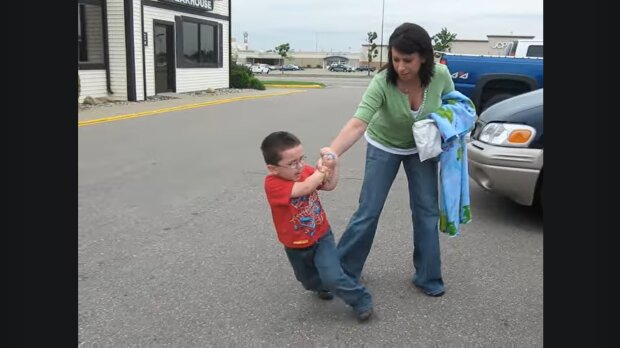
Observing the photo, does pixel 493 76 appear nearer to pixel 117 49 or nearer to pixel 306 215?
pixel 306 215

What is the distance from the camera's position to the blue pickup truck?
10.1 metres

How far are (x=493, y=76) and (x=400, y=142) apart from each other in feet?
25.5

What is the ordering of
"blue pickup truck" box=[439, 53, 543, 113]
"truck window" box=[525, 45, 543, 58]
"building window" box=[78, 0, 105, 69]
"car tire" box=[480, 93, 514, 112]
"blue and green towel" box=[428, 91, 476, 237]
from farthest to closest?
1. "building window" box=[78, 0, 105, 69]
2. "truck window" box=[525, 45, 543, 58]
3. "car tire" box=[480, 93, 514, 112]
4. "blue pickup truck" box=[439, 53, 543, 113]
5. "blue and green towel" box=[428, 91, 476, 237]

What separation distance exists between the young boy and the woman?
22cm

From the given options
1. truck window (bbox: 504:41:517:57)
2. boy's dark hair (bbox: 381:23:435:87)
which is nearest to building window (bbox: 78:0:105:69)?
truck window (bbox: 504:41:517:57)

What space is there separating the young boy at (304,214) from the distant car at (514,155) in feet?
7.04

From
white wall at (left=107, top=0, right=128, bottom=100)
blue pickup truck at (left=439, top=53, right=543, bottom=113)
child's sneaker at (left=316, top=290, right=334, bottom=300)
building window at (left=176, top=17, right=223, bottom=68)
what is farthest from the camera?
building window at (left=176, top=17, right=223, bottom=68)

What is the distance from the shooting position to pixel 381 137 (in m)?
3.34

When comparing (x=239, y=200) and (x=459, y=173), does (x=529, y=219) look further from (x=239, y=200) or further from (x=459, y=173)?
(x=239, y=200)

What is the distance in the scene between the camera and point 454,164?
3.29m

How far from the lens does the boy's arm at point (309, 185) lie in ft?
9.16

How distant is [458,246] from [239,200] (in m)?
2.35

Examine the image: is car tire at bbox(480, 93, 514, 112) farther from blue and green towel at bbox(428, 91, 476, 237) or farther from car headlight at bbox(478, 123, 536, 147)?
blue and green towel at bbox(428, 91, 476, 237)

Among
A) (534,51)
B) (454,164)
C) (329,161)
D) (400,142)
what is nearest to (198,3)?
(534,51)
